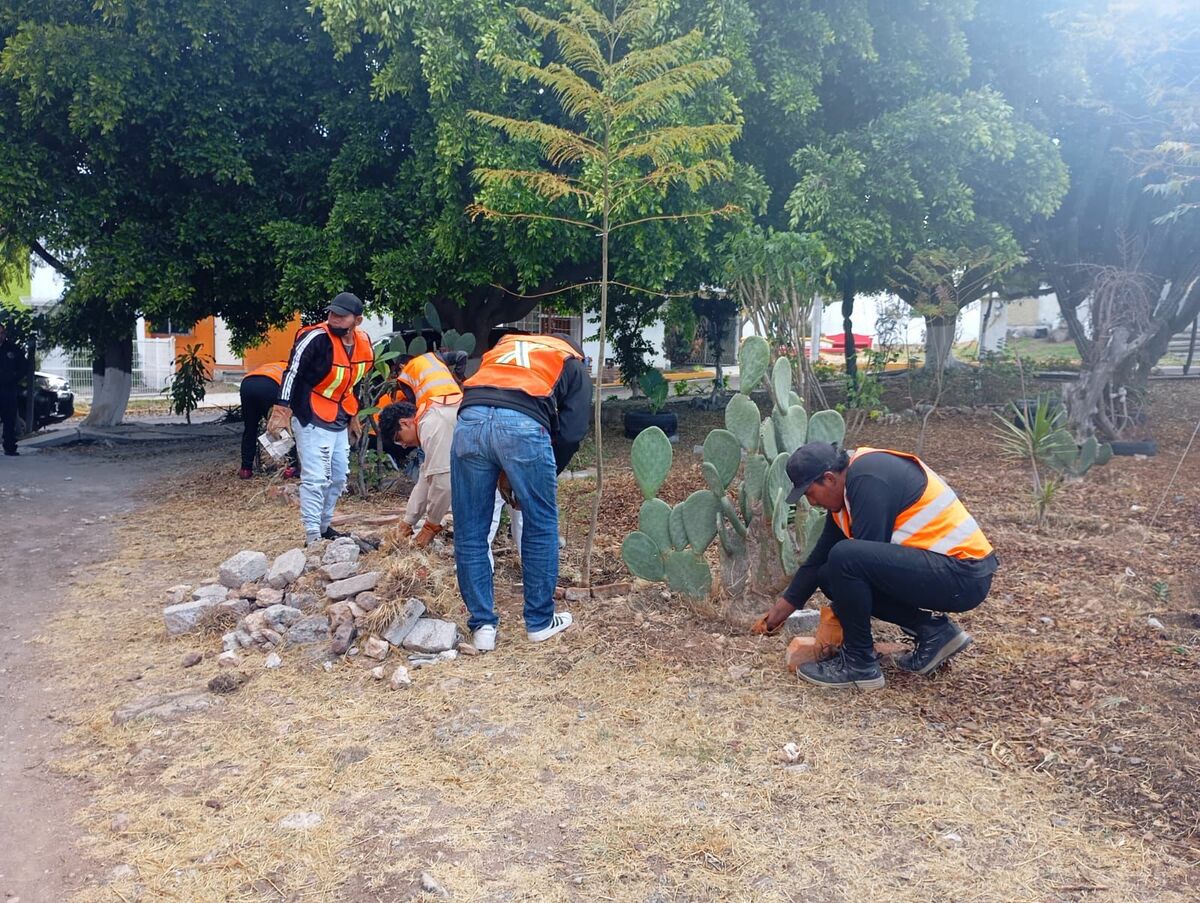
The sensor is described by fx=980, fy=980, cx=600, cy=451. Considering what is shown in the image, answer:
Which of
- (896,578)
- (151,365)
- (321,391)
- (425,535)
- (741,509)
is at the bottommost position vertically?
(425,535)

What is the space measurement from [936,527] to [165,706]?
10.4ft

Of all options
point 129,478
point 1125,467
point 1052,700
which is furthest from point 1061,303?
point 129,478

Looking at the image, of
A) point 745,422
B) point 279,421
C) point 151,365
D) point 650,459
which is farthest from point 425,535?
point 151,365

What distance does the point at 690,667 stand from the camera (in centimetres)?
427

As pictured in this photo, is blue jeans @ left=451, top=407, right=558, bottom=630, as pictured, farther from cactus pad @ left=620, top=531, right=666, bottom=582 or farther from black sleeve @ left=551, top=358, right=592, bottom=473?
cactus pad @ left=620, top=531, right=666, bottom=582

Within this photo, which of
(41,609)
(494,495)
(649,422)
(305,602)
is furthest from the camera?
(649,422)

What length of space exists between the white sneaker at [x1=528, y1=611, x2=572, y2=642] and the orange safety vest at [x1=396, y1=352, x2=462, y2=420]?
136 cm

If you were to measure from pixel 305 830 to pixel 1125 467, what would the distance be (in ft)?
27.6

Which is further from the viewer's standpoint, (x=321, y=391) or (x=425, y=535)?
(x=321, y=391)

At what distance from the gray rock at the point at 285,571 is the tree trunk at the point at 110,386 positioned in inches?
399

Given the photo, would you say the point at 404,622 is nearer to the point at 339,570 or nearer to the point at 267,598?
the point at 339,570

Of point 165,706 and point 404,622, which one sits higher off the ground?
→ point 404,622

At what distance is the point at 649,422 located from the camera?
12.1 meters

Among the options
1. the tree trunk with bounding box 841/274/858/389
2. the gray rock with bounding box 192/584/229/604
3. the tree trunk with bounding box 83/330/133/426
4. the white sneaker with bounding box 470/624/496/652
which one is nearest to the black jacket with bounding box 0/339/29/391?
the tree trunk with bounding box 83/330/133/426
